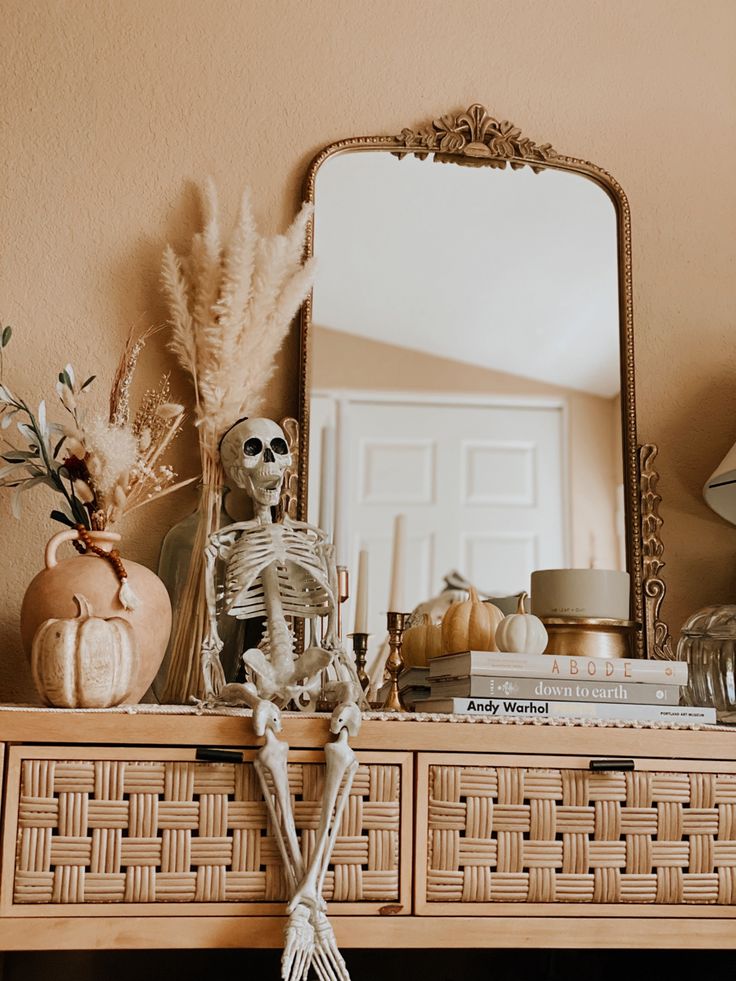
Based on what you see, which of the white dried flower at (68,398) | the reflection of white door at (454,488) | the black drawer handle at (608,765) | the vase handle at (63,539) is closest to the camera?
the black drawer handle at (608,765)

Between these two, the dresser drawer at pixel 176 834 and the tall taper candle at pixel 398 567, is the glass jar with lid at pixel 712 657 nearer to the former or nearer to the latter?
the tall taper candle at pixel 398 567

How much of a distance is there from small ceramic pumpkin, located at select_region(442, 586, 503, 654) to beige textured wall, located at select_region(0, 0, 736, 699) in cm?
43

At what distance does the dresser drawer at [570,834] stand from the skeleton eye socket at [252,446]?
1.87ft

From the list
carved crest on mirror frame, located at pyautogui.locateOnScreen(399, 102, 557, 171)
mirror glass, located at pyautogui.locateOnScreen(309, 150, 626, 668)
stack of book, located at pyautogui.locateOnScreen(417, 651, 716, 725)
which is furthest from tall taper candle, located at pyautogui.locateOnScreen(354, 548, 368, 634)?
carved crest on mirror frame, located at pyautogui.locateOnScreen(399, 102, 557, 171)

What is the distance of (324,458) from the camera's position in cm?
186

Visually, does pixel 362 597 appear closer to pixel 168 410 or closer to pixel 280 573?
pixel 280 573

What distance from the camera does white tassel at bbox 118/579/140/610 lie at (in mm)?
1488

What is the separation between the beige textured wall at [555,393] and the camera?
1890 millimetres

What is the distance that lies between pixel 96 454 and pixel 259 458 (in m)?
0.26

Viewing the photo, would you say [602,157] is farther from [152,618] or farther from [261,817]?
[261,817]

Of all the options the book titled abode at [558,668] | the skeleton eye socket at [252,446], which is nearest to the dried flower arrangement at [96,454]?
the skeleton eye socket at [252,446]

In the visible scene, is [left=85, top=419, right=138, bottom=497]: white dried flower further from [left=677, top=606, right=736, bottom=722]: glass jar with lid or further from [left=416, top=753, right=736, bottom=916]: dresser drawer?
[left=677, top=606, right=736, bottom=722]: glass jar with lid

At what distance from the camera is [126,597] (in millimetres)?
1489

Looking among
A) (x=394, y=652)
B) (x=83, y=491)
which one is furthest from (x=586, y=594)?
(x=83, y=491)
